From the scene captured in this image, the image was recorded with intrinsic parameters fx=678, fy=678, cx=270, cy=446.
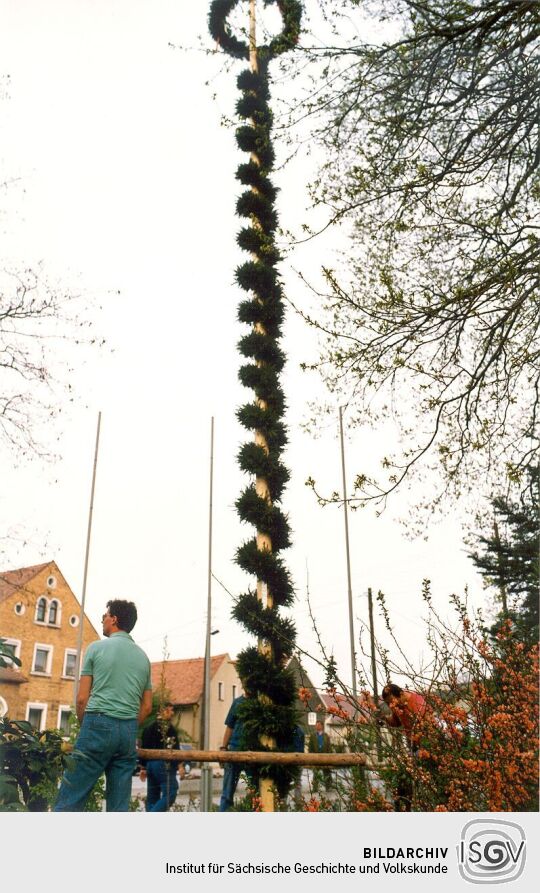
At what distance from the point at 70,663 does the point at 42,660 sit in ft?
0.42

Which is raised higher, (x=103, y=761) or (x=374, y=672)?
(x=374, y=672)

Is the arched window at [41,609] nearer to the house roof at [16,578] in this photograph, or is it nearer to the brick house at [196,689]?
the house roof at [16,578]

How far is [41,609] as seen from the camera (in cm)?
319

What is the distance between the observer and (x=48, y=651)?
119 inches

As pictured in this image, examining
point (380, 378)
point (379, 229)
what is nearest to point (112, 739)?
point (380, 378)

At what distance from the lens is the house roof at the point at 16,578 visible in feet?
10.4

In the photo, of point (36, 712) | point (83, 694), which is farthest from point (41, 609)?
point (83, 694)

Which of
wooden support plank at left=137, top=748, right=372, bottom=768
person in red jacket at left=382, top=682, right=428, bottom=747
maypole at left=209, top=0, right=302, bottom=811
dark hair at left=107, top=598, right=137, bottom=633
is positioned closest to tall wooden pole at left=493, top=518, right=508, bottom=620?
person in red jacket at left=382, top=682, right=428, bottom=747

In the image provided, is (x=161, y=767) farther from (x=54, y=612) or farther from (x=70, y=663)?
(x=54, y=612)

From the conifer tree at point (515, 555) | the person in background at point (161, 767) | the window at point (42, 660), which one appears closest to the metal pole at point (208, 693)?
the person in background at point (161, 767)

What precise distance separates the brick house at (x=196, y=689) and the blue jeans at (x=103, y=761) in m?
0.31

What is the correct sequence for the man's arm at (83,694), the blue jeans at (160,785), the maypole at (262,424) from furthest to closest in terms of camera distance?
the maypole at (262,424) → the blue jeans at (160,785) → the man's arm at (83,694)
